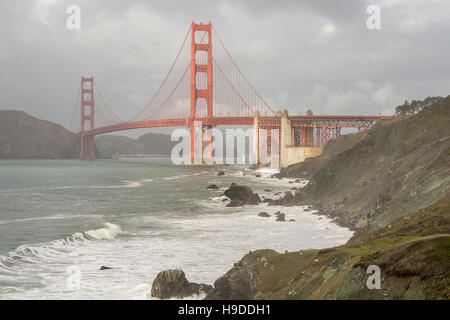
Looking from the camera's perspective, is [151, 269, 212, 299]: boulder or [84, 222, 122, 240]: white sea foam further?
[84, 222, 122, 240]: white sea foam

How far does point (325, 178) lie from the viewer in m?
34.8

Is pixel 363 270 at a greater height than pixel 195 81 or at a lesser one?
lesser

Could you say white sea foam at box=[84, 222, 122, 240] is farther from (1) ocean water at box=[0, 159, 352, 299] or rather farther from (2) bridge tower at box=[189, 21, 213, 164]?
(2) bridge tower at box=[189, 21, 213, 164]

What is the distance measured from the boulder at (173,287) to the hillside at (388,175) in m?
9.67

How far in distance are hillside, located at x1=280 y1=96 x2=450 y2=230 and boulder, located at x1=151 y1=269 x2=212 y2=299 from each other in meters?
9.67

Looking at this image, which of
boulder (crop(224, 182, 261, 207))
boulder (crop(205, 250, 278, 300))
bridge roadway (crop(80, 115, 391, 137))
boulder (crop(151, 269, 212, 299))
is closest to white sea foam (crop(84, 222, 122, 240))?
boulder (crop(151, 269, 212, 299))

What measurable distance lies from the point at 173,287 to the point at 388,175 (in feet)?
58.5

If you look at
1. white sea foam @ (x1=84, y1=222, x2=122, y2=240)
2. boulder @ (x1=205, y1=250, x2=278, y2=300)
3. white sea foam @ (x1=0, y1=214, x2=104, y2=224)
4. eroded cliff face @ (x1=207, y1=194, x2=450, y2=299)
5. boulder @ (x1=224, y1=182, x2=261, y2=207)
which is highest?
eroded cliff face @ (x1=207, y1=194, x2=450, y2=299)

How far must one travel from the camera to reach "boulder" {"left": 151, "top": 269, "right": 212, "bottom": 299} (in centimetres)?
1221

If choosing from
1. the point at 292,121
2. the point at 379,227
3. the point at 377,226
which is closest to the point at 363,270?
the point at 379,227

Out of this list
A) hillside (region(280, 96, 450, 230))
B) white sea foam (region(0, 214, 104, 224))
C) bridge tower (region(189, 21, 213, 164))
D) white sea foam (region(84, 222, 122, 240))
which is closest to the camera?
hillside (region(280, 96, 450, 230))

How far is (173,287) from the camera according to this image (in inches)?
483

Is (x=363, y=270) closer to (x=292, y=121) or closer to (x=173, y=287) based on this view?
(x=173, y=287)

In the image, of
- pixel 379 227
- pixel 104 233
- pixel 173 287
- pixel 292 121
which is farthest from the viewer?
pixel 292 121
